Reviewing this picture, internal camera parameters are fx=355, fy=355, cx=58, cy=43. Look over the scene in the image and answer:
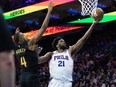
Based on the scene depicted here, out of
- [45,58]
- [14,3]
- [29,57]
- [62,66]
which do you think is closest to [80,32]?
[14,3]

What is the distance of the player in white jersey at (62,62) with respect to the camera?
5.36m

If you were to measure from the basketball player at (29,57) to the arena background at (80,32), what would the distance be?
27.3ft

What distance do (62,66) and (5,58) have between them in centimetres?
365

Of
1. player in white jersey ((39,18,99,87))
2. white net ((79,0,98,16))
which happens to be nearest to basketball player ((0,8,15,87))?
player in white jersey ((39,18,99,87))

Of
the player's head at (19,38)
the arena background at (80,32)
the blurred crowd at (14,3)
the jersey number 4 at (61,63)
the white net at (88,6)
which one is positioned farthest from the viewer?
the blurred crowd at (14,3)

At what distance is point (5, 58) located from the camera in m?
1.84

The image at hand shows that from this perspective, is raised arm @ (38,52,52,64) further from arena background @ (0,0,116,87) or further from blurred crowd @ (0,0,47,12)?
blurred crowd @ (0,0,47,12)

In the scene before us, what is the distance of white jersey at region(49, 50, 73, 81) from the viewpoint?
17.6ft

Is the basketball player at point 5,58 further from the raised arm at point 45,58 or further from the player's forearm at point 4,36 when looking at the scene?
the raised arm at point 45,58

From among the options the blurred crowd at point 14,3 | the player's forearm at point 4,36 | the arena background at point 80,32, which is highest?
the blurred crowd at point 14,3

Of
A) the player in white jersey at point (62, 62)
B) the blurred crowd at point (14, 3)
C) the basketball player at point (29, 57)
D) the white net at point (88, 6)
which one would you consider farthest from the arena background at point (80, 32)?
the basketball player at point (29, 57)

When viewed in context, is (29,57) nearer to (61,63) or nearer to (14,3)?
(61,63)

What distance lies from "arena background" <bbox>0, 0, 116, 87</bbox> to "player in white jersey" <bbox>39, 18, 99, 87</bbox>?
25.9 ft

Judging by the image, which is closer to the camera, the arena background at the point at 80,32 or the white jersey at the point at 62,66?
the white jersey at the point at 62,66
